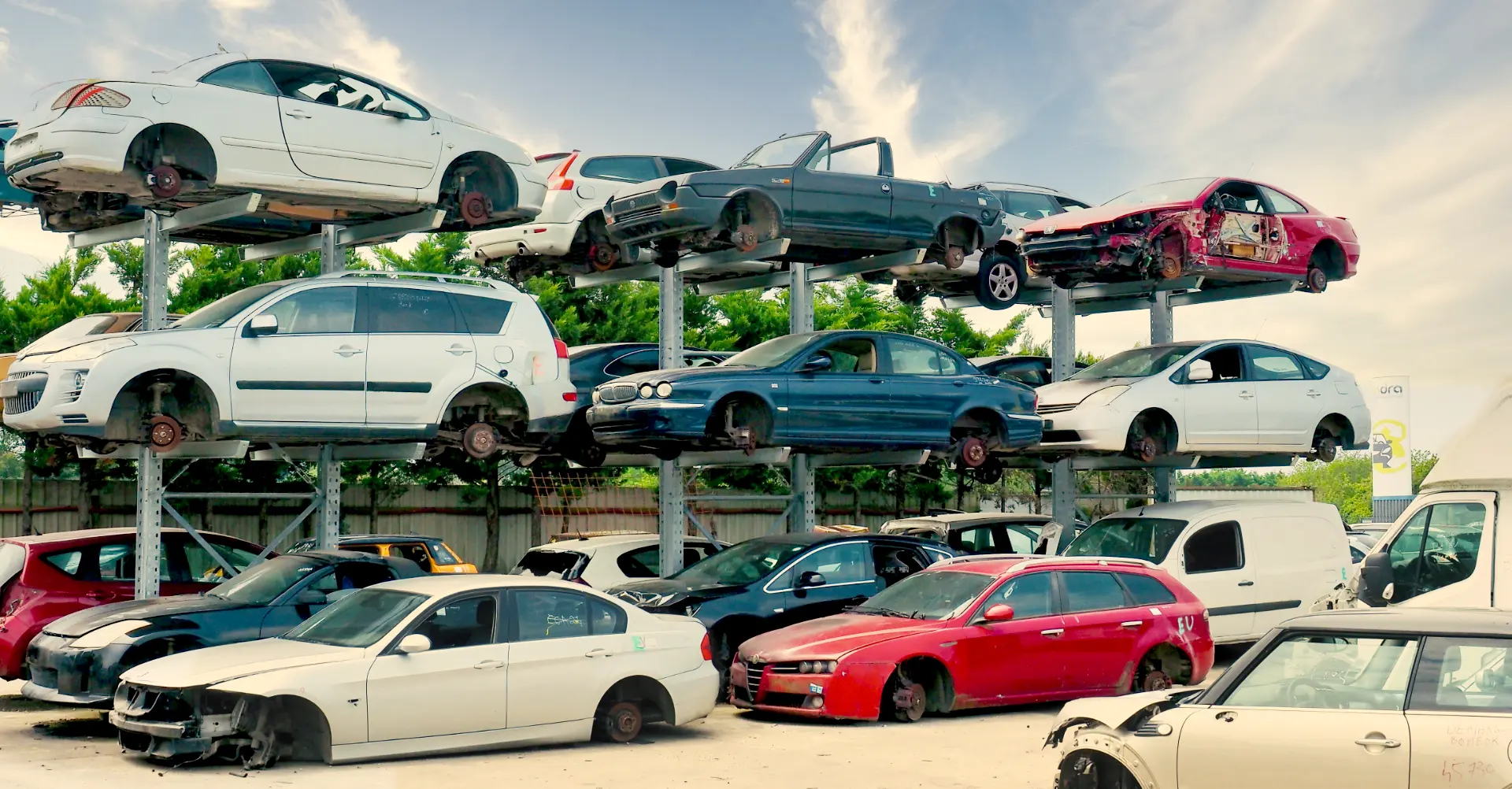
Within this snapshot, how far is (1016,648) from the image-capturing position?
37.6 ft

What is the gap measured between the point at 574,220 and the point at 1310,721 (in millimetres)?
12114

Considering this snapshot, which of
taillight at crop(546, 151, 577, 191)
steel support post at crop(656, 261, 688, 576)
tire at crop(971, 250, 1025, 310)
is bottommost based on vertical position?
steel support post at crop(656, 261, 688, 576)

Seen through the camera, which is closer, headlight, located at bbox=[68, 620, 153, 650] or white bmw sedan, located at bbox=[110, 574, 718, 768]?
white bmw sedan, located at bbox=[110, 574, 718, 768]

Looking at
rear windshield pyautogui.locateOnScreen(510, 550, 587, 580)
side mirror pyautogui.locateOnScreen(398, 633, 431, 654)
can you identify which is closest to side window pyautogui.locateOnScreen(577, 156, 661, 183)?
rear windshield pyautogui.locateOnScreen(510, 550, 587, 580)

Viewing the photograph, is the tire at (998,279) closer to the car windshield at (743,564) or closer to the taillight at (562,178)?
the taillight at (562,178)

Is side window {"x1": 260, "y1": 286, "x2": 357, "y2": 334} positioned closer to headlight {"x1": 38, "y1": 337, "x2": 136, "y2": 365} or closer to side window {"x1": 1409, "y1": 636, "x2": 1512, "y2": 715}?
headlight {"x1": 38, "y1": 337, "x2": 136, "y2": 365}

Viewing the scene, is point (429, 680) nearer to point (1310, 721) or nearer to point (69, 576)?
point (69, 576)

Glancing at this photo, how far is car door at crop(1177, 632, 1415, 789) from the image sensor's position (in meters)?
6.29

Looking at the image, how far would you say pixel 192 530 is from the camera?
43.9 ft

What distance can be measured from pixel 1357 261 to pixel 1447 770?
13245 mm

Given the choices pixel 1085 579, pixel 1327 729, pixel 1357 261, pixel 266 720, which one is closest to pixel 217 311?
pixel 266 720

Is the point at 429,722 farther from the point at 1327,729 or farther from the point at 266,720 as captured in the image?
the point at 1327,729

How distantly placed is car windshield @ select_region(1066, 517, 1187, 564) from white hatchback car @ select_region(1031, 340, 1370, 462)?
89 cm

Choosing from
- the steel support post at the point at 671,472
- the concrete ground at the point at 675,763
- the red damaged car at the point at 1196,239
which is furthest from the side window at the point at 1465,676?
the red damaged car at the point at 1196,239
